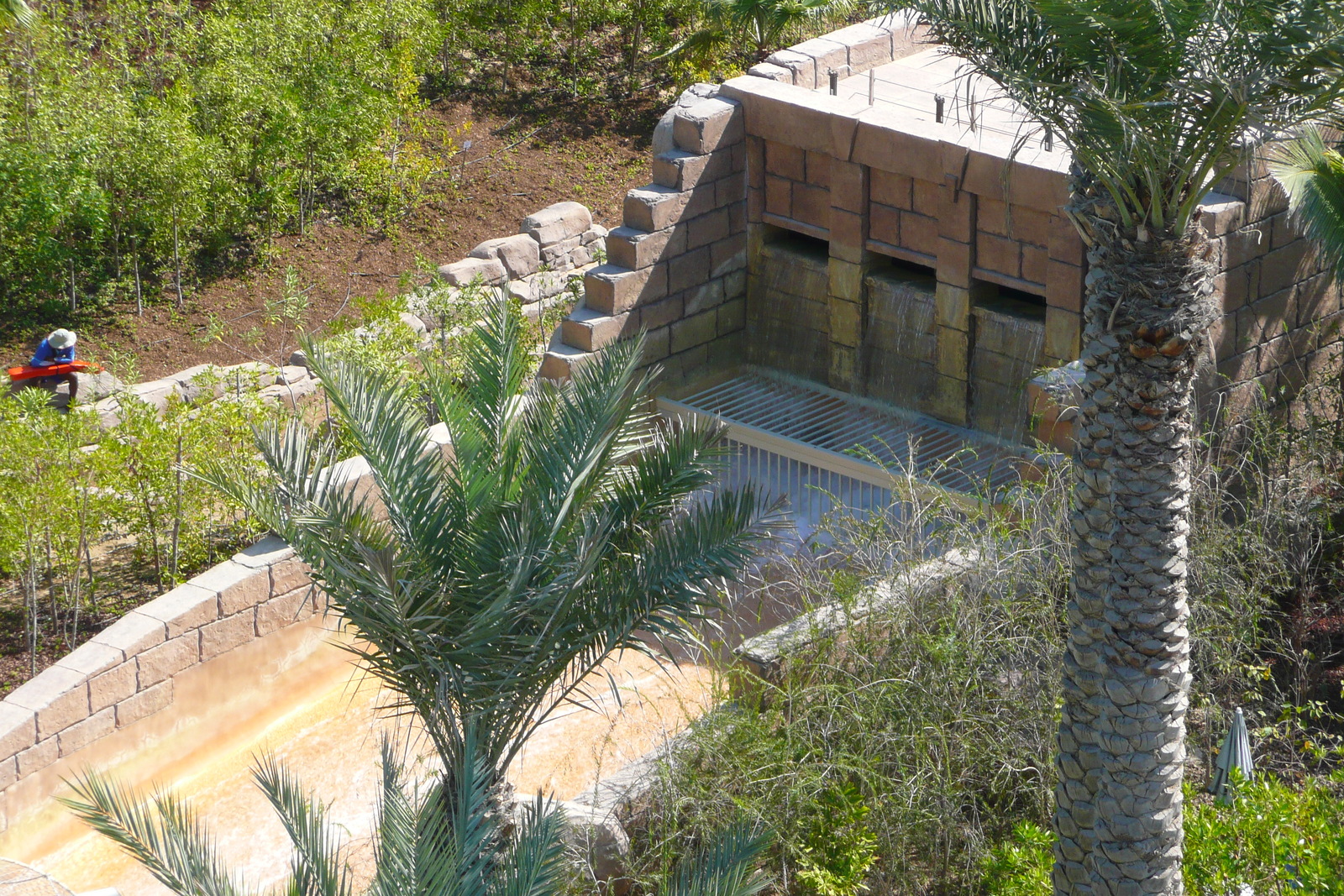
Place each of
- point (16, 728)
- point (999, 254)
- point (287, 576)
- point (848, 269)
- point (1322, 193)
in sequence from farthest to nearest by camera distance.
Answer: point (848, 269), point (999, 254), point (287, 576), point (1322, 193), point (16, 728)

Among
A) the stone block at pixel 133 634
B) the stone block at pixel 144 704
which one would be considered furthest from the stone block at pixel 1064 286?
the stone block at pixel 144 704

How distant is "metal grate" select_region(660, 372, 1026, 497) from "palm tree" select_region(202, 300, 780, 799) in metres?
3.14

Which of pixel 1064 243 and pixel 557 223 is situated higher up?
pixel 1064 243

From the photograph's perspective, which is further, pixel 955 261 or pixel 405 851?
pixel 955 261

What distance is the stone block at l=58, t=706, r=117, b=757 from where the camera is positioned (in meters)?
8.09

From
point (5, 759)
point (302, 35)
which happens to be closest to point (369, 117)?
point (302, 35)

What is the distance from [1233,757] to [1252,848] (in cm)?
73

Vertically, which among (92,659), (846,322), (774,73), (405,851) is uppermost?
(774,73)

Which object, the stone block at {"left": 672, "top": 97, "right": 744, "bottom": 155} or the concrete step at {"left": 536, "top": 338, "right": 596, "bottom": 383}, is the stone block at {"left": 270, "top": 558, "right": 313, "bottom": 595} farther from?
the stone block at {"left": 672, "top": 97, "right": 744, "bottom": 155}

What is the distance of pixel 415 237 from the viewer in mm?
15984

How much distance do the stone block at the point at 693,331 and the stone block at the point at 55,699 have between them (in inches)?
183

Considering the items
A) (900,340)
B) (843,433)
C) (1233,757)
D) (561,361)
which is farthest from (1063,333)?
(1233,757)

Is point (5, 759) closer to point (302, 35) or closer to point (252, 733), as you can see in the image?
point (252, 733)

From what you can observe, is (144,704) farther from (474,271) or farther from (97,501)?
(474,271)
